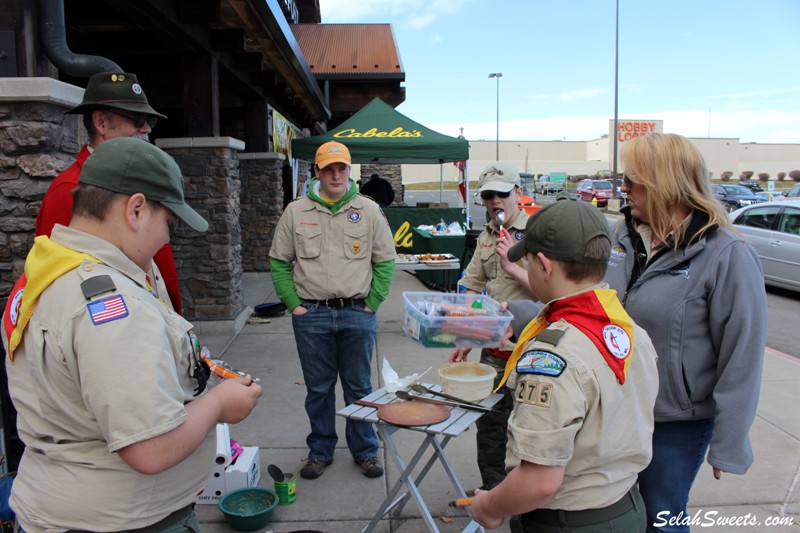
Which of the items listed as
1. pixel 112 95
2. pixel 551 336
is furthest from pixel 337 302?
pixel 551 336

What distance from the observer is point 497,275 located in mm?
3436

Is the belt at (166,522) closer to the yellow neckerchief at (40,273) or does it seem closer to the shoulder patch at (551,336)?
the yellow neckerchief at (40,273)

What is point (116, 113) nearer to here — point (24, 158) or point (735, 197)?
point (24, 158)

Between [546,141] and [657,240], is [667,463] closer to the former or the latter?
[657,240]

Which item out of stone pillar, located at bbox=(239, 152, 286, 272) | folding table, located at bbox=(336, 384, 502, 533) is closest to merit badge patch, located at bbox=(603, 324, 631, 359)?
folding table, located at bbox=(336, 384, 502, 533)

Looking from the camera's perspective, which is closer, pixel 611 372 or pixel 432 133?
pixel 611 372

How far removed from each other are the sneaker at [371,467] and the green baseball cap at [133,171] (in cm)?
266

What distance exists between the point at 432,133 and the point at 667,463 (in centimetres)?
902

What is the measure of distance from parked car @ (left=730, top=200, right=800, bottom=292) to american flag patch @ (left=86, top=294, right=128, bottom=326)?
10.8 metres

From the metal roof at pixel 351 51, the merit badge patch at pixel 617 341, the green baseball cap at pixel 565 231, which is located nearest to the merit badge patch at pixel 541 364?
the merit badge patch at pixel 617 341

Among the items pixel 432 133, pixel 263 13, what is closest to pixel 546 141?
pixel 432 133

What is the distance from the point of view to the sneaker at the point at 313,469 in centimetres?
374

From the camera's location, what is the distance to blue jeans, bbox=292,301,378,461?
12.1 feet

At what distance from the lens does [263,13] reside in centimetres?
563
